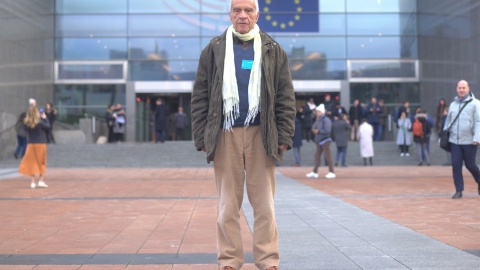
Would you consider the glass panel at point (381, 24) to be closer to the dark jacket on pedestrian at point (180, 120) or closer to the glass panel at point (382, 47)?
the glass panel at point (382, 47)

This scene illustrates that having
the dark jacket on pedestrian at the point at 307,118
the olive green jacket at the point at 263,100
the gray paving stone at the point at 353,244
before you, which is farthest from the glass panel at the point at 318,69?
the olive green jacket at the point at 263,100

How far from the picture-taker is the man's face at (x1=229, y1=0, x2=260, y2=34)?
11.4 ft

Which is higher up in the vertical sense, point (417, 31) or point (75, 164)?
point (417, 31)

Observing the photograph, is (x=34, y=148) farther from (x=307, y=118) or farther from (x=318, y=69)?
(x=318, y=69)

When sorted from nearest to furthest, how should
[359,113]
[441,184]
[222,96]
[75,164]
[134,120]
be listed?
[222,96] → [441,184] → [75,164] → [359,113] → [134,120]

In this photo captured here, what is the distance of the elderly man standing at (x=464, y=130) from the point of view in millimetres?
7941

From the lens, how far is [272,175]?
143 inches

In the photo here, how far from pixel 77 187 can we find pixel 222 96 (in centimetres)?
826

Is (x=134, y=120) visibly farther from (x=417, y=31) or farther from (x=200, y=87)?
(x=200, y=87)

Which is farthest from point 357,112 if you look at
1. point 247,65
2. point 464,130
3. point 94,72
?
point 247,65

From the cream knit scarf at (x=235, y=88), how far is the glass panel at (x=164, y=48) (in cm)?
2385

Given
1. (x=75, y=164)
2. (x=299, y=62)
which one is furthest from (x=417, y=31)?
(x=75, y=164)

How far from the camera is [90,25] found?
88.8ft

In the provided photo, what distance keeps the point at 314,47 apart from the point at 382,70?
11.9 feet
